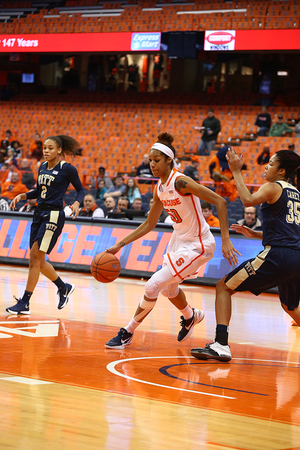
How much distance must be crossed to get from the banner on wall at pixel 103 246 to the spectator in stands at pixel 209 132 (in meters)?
8.12

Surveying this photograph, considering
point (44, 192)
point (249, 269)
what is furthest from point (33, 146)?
point (249, 269)

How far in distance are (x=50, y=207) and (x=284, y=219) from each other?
3.45 metres

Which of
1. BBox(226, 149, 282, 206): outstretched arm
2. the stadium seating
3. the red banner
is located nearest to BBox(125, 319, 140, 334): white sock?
BBox(226, 149, 282, 206): outstretched arm

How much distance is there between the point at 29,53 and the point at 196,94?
8.17 meters

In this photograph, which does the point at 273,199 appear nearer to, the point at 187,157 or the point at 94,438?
the point at 94,438

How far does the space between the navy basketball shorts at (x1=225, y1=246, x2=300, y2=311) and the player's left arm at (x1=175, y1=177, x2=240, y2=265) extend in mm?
164

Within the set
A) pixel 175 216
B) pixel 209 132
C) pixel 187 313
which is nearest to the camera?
pixel 175 216

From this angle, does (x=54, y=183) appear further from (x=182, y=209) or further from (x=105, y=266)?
(x=182, y=209)

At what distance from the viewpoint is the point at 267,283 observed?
557 cm

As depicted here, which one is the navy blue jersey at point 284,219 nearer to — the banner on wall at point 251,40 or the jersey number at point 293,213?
the jersey number at point 293,213

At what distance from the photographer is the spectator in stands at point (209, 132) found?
2106cm

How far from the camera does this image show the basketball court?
3.20 m

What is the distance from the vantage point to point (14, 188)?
1825 centimetres

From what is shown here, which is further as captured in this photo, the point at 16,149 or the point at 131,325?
the point at 16,149
